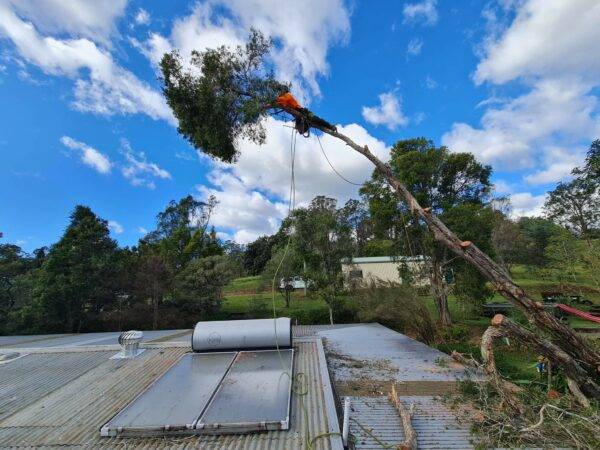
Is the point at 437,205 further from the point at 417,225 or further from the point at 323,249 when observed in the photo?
the point at 323,249

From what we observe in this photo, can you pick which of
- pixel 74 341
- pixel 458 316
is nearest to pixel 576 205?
pixel 458 316

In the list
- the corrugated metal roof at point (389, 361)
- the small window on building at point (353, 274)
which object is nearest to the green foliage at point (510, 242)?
the small window on building at point (353, 274)

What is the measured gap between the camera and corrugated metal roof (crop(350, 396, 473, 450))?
4.03 m

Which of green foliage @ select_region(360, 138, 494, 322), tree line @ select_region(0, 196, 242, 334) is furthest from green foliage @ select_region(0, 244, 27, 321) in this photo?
green foliage @ select_region(360, 138, 494, 322)

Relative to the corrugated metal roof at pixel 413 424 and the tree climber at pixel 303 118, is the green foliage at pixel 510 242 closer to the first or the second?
the tree climber at pixel 303 118

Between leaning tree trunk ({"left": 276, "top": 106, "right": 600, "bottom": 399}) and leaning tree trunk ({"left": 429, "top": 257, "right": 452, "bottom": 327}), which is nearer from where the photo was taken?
leaning tree trunk ({"left": 276, "top": 106, "right": 600, "bottom": 399})

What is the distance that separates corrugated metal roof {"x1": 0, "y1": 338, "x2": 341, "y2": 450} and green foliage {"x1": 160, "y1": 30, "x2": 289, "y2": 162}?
490 centimetres

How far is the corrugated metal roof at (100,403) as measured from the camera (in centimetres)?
377

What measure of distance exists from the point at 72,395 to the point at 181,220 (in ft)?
122

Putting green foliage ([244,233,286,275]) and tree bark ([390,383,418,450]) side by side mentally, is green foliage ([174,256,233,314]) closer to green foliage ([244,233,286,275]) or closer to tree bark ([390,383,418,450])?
tree bark ([390,383,418,450])

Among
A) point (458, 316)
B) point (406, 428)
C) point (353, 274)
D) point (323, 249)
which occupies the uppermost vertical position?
point (323, 249)

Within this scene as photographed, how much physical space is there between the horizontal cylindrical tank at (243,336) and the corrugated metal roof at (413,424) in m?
1.99

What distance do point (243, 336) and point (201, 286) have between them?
14213mm

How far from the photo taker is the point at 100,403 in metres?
4.95
